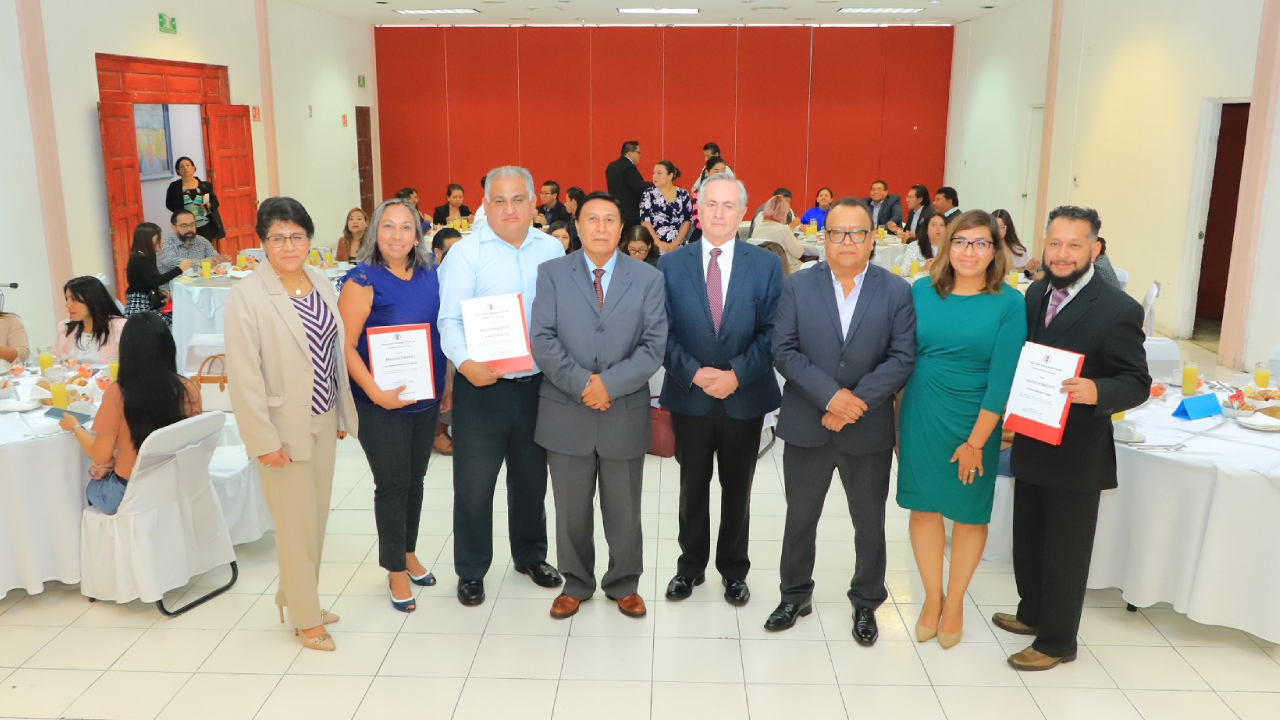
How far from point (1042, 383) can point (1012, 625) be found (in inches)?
45.3

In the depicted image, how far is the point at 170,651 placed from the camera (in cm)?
355

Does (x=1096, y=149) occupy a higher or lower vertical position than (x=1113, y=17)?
lower

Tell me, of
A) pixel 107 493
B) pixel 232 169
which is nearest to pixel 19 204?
pixel 232 169

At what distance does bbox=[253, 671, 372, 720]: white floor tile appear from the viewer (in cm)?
316

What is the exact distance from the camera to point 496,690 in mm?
3314

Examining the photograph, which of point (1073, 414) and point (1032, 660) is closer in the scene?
point (1073, 414)

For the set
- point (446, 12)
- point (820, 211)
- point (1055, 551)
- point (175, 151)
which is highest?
point (446, 12)

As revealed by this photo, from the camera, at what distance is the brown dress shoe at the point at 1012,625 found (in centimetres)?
367

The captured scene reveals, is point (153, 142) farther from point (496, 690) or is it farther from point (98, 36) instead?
point (496, 690)

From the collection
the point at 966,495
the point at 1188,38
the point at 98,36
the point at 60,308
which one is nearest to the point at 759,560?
the point at 966,495

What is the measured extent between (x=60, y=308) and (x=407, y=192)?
10.3ft

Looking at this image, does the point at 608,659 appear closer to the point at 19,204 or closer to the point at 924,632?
the point at 924,632

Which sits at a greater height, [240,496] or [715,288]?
[715,288]

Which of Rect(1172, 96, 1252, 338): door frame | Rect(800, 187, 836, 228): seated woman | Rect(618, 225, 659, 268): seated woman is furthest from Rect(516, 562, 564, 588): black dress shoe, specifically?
Rect(800, 187, 836, 228): seated woman
